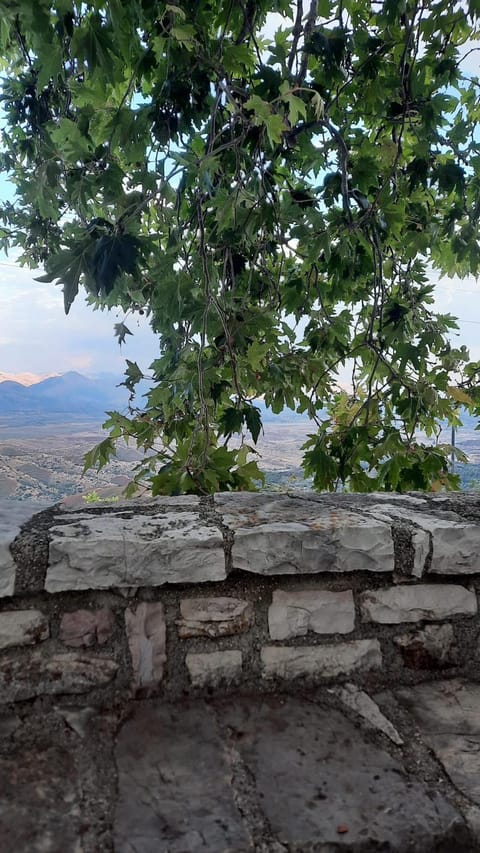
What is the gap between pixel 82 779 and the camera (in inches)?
31.8

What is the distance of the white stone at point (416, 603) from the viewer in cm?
108

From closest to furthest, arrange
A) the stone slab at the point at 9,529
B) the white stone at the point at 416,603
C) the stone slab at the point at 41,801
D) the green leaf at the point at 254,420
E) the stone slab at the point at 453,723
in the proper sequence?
the stone slab at the point at 41,801
the stone slab at the point at 453,723
the stone slab at the point at 9,529
the white stone at the point at 416,603
the green leaf at the point at 254,420

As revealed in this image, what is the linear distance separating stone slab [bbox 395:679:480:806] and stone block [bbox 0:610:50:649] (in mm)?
696

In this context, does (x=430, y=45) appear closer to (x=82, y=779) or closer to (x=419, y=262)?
(x=419, y=262)

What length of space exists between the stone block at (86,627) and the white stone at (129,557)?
0.06 meters

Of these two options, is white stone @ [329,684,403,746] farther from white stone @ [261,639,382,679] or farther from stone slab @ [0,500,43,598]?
stone slab @ [0,500,43,598]

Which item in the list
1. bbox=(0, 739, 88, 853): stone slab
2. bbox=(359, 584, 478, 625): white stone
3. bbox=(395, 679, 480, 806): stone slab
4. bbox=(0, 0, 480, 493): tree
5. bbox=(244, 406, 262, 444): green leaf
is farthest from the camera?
bbox=(244, 406, 262, 444): green leaf

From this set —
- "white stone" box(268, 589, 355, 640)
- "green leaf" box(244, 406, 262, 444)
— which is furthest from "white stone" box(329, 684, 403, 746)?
"green leaf" box(244, 406, 262, 444)

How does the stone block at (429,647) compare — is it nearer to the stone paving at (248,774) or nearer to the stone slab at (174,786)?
the stone paving at (248,774)

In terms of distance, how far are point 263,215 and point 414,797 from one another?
1556 millimetres

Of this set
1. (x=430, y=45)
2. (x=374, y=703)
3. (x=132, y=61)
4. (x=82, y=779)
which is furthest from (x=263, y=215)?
(x=82, y=779)

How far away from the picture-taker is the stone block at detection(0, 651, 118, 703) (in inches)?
37.5

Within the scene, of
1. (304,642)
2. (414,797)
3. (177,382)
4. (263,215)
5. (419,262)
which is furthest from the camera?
(419,262)

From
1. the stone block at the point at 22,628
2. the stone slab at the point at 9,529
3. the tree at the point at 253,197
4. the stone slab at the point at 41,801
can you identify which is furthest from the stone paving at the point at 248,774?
the tree at the point at 253,197
